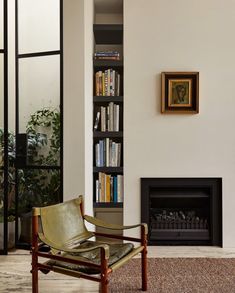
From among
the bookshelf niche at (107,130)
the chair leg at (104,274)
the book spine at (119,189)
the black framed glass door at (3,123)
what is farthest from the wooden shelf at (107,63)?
the chair leg at (104,274)

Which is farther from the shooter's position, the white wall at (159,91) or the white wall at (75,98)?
the white wall at (159,91)

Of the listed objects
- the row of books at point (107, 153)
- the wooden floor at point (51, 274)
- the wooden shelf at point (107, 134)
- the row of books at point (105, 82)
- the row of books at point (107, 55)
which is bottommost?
the wooden floor at point (51, 274)

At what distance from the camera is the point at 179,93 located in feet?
12.6

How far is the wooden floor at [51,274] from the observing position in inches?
109

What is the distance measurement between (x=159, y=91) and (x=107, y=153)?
0.93 meters

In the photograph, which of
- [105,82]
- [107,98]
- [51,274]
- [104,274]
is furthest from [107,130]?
[104,274]

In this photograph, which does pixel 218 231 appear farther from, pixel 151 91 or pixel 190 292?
pixel 151 91

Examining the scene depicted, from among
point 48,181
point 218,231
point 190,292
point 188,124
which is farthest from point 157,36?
point 190,292

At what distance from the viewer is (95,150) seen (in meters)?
3.96

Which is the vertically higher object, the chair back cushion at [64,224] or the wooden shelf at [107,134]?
the wooden shelf at [107,134]

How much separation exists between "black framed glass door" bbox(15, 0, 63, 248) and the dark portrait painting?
125cm

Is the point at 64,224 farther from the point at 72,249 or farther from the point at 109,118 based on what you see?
the point at 109,118

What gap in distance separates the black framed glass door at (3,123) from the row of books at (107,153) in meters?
1.02

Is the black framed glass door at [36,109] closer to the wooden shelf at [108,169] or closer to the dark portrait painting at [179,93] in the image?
the wooden shelf at [108,169]
